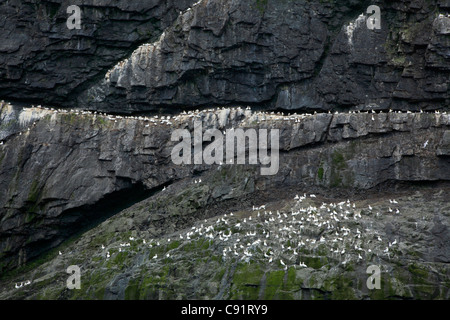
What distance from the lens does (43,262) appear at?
6519 centimetres

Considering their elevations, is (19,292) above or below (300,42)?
below

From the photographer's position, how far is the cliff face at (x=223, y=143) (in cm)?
5150

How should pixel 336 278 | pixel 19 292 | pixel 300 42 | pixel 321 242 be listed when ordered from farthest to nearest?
pixel 300 42, pixel 19 292, pixel 321 242, pixel 336 278

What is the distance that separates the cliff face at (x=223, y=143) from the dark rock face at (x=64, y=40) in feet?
0.49

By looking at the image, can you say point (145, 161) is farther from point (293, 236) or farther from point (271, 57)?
point (293, 236)

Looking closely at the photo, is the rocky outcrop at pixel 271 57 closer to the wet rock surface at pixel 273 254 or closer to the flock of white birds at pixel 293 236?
the wet rock surface at pixel 273 254

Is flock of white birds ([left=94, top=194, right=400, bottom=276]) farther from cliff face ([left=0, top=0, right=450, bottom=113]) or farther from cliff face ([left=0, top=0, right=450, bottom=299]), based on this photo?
cliff face ([left=0, top=0, right=450, bottom=113])

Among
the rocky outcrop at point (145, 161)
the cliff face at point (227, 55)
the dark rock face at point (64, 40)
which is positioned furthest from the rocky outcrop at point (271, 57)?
the rocky outcrop at point (145, 161)

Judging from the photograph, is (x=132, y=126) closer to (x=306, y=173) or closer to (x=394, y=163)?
(x=306, y=173)

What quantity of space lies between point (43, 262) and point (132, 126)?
49.4ft

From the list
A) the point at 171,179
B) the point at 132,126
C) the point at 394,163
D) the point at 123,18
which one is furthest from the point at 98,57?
the point at 394,163

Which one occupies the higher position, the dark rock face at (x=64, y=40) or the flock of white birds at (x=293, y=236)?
the dark rock face at (x=64, y=40)

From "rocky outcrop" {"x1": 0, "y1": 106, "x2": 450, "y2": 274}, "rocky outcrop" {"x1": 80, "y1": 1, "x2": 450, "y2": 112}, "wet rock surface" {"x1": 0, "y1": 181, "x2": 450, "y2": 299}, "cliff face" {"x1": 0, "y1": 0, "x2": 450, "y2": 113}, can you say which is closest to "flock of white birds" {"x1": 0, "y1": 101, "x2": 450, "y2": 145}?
"rocky outcrop" {"x1": 0, "y1": 106, "x2": 450, "y2": 274}

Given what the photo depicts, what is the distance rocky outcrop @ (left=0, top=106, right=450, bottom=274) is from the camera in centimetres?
6088
